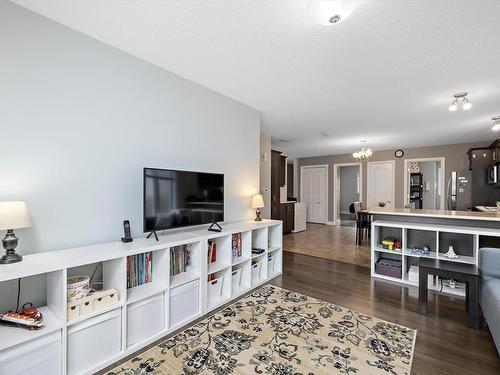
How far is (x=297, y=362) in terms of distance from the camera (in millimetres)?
1747

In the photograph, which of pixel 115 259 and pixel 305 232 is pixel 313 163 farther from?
pixel 115 259

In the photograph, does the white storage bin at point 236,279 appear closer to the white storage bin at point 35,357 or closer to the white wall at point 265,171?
the white storage bin at point 35,357

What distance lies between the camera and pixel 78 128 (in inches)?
75.8

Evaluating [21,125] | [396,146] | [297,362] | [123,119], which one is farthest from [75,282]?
[396,146]

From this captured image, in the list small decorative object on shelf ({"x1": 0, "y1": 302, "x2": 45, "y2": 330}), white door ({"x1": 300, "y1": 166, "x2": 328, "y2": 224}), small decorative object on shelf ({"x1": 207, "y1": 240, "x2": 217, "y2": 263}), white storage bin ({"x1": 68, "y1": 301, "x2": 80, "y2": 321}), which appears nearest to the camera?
small decorative object on shelf ({"x1": 0, "y1": 302, "x2": 45, "y2": 330})

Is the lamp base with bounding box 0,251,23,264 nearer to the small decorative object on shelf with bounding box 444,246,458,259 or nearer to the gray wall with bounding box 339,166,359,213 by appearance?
the small decorative object on shelf with bounding box 444,246,458,259

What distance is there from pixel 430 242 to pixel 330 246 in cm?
206

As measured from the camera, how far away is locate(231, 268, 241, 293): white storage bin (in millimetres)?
2855

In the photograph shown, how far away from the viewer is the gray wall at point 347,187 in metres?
10.4

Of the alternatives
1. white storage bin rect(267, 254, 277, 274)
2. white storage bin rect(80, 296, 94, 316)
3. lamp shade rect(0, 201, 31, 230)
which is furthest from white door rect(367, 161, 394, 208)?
lamp shade rect(0, 201, 31, 230)

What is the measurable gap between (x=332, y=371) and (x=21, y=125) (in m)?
2.74

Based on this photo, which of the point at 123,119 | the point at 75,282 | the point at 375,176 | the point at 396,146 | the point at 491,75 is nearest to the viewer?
the point at 75,282

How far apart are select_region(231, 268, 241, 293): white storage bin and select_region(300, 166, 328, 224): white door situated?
6.23 meters

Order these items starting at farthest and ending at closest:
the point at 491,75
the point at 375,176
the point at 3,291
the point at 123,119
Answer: the point at 375,176 < the point at 491,75 < the point at 123,119 < the point at 3,291
